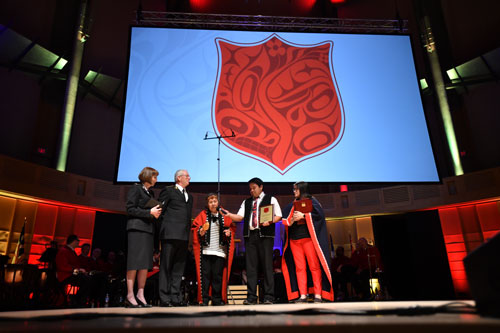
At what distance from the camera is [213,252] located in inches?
160

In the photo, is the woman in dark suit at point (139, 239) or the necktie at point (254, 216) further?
the necktie at point (254, 216)

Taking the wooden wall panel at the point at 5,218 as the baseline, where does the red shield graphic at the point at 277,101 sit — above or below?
above

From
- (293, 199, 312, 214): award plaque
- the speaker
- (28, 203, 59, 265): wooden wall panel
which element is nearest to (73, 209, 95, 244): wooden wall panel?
(28, 203, 59, 265): wooden wall panel

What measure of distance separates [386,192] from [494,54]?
14.4 feet

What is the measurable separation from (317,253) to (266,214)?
761 millimetres

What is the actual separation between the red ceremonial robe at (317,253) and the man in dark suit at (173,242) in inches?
48.8

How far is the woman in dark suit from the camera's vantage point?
3.50m

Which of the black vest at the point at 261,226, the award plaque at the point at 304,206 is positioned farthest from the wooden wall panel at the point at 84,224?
the award plaque at the point at 304,206

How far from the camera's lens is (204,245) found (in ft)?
13.4

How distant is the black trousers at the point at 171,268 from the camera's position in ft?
12.1

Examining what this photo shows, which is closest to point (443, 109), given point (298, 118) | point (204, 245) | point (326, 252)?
point (298, 118)

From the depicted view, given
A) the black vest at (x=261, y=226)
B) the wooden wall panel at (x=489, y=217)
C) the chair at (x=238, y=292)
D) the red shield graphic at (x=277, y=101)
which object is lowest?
the chair at (x=238, y=292)

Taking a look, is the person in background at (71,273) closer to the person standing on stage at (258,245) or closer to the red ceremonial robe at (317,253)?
the person standing on stage at (258,245)

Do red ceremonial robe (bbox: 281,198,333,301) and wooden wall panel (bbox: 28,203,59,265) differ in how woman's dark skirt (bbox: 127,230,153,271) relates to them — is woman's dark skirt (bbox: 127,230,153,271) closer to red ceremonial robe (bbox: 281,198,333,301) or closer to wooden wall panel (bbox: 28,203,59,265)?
red ceremonial robe (bbox: 281,198,333,301)
